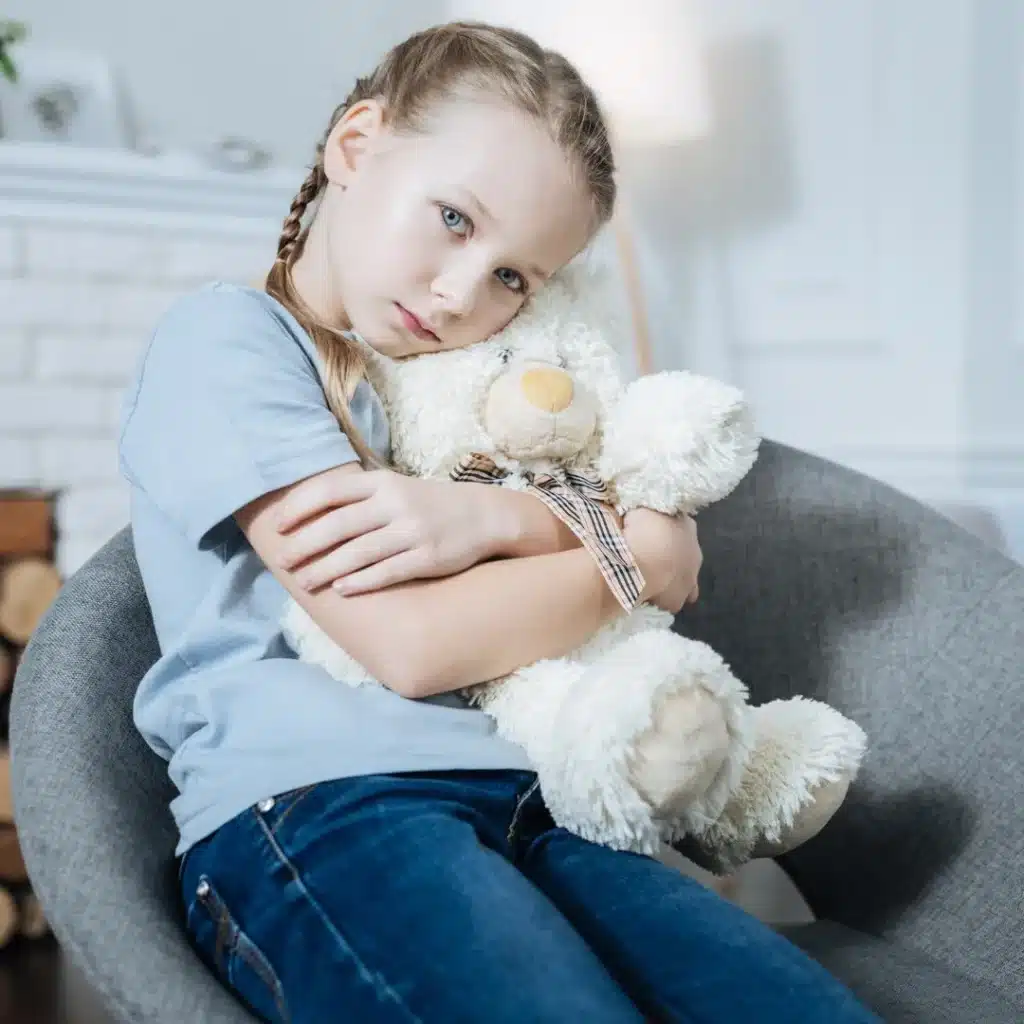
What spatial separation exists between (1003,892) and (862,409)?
1092mm

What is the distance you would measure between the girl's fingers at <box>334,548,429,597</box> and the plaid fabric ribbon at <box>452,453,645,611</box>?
0.39 ft

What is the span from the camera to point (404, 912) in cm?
66

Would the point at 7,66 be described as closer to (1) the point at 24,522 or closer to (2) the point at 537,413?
(1) the point at 24,522

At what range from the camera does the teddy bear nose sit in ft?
2.77

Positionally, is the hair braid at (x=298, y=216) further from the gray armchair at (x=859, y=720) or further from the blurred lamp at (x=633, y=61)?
the blurred lamp at (x=633, y=61)

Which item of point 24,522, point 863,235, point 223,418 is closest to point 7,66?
point 24,522

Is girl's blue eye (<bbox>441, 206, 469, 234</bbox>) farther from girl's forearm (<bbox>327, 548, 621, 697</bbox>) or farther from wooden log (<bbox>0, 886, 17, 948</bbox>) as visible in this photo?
wooden log (<bbox>0, 886, 17, 948</bbox>)

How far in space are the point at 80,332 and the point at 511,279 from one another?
88cm

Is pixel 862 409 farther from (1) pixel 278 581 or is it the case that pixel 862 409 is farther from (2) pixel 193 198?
(1) pixel 278 581

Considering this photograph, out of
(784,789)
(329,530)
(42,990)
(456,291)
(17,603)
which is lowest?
(42,990)

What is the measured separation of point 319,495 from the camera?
2.51 ft

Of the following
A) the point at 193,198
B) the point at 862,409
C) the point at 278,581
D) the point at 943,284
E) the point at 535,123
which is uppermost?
the point at 535,123

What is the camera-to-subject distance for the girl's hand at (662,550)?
867mm

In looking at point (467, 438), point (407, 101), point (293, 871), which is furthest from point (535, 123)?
point (293, 871)
